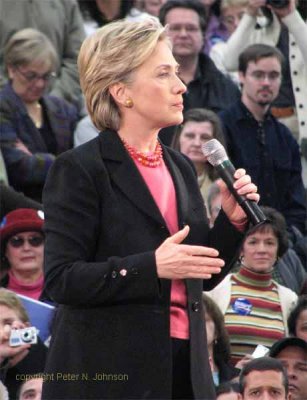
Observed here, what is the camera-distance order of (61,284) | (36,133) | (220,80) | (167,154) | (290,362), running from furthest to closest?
1. (220,80)
2. (36,133)
3. (290,362)
4. (167,154)
5. (61,284)

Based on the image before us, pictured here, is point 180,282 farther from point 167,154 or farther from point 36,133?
point 36,133

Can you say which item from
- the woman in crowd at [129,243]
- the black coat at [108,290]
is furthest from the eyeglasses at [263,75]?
the black coat at [108,290]

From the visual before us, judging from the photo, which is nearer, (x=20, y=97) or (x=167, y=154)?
(x=167, y=154)

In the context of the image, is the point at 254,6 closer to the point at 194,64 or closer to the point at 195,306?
the point at 194,64

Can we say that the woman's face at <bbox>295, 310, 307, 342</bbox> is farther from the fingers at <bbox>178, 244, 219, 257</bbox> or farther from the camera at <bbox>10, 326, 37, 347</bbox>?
the fingers at <bbox>178, 244, 219, 257</bbox>

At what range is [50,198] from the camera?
361 cm

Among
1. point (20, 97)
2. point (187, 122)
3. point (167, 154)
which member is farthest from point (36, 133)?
point (167, 154)

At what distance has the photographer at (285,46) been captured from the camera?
847 cm

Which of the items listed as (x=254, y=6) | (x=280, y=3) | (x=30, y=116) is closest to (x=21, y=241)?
(x=30, y=116)

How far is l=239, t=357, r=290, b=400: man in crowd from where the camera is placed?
17.4ft

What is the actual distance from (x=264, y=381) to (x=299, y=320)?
127 cm

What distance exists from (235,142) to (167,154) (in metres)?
4.40

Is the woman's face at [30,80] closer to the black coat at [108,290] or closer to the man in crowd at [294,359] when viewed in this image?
the man in crowd at [294,359]

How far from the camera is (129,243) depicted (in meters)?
3.56
